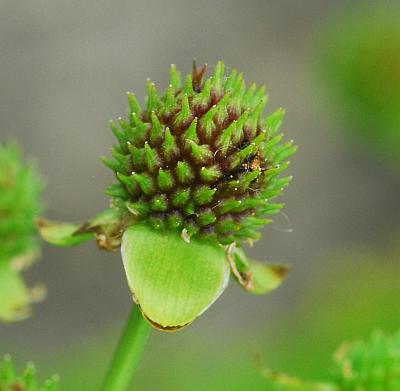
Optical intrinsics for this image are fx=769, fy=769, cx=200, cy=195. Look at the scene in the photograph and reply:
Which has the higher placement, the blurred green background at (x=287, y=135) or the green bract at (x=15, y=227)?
the green bract at (x=15, y=227)

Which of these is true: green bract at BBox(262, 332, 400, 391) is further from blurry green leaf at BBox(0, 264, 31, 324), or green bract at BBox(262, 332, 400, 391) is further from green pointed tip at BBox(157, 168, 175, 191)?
blurry green leaf at BBox(0, 264, 31, 324)

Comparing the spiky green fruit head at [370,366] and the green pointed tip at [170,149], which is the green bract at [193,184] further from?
the spiky green fruit head at [370,366]

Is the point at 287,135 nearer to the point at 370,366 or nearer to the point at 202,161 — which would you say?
the point at 370,366

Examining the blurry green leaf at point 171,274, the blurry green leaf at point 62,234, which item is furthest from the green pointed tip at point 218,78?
the blurry green leaf at point 62,234

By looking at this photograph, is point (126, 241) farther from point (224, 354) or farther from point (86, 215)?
point (86, 215)

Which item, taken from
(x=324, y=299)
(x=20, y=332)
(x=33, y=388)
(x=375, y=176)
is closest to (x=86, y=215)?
(x=20, y=332)

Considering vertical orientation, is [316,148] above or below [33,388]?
below
